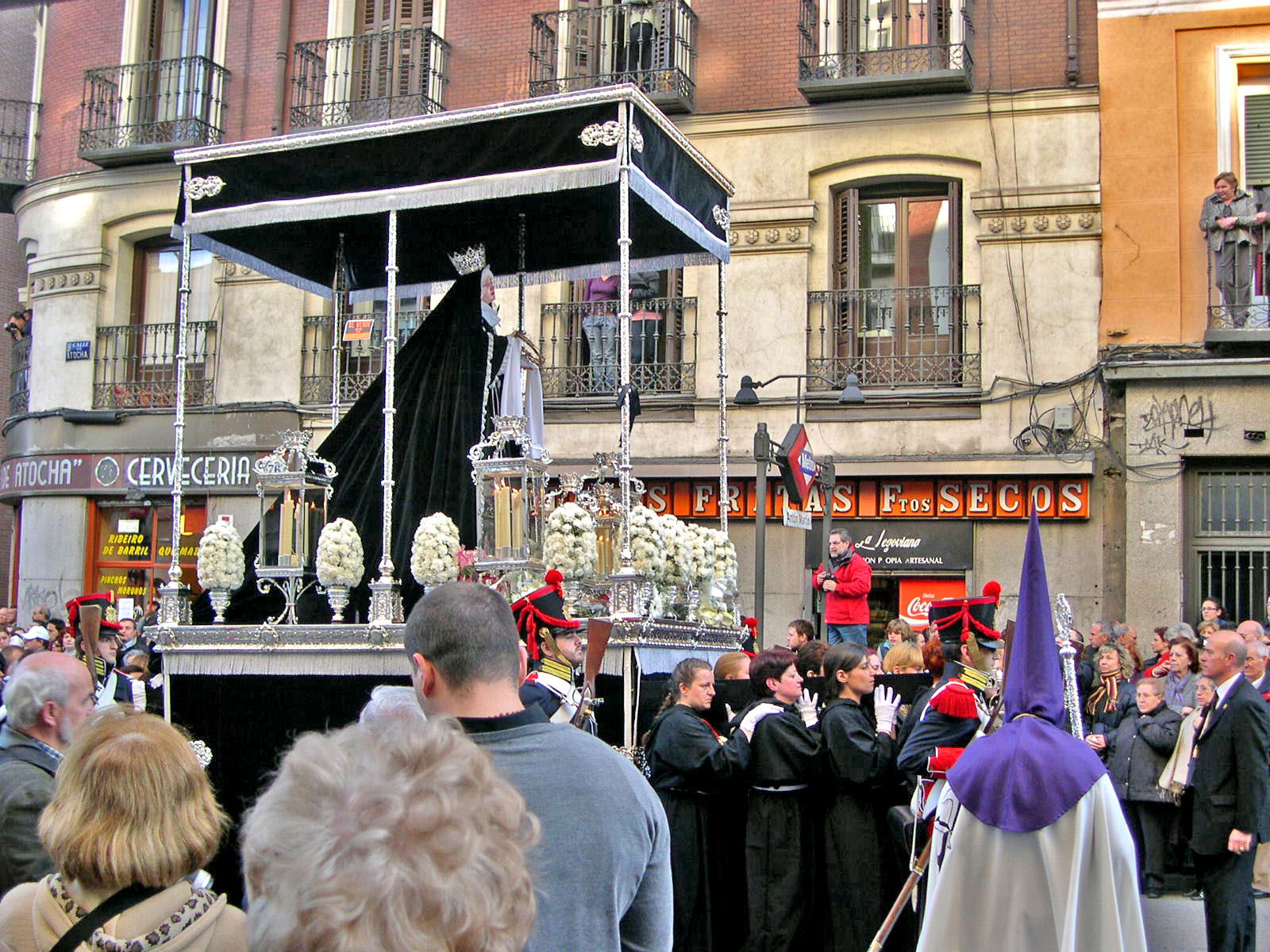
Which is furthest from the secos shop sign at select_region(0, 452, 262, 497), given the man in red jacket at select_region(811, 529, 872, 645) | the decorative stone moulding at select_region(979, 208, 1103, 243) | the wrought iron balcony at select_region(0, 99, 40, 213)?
the decorative stone moulding at select_region(979, 208, 1103, 243)

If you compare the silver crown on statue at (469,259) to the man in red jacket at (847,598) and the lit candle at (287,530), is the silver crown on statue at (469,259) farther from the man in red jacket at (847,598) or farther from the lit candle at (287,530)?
the man in red jacket at (847,598)

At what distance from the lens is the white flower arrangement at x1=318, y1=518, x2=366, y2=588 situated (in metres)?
9.31

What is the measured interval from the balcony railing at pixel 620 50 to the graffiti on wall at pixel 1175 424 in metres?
6.85

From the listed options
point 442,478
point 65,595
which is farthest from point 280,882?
point 65,595

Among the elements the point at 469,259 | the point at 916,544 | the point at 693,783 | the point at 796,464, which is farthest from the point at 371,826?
the point at 916,544

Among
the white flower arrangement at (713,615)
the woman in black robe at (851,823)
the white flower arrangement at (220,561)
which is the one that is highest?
the white flower arrangement at (220,561)

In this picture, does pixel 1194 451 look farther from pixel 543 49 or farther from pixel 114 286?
pixel 114 286

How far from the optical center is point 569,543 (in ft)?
28.6

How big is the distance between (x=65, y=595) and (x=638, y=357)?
29.4ft

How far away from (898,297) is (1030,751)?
14.2 m

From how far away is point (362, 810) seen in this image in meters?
2.15

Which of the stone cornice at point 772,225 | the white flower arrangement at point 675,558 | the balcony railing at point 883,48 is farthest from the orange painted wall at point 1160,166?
the white flower arrangement at point 675,558

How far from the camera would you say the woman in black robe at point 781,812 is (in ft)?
24.7

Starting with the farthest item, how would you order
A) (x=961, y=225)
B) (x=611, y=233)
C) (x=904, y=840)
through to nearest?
(x=961, y=225) → (x=611, y=233) → (x=904, y=840)
